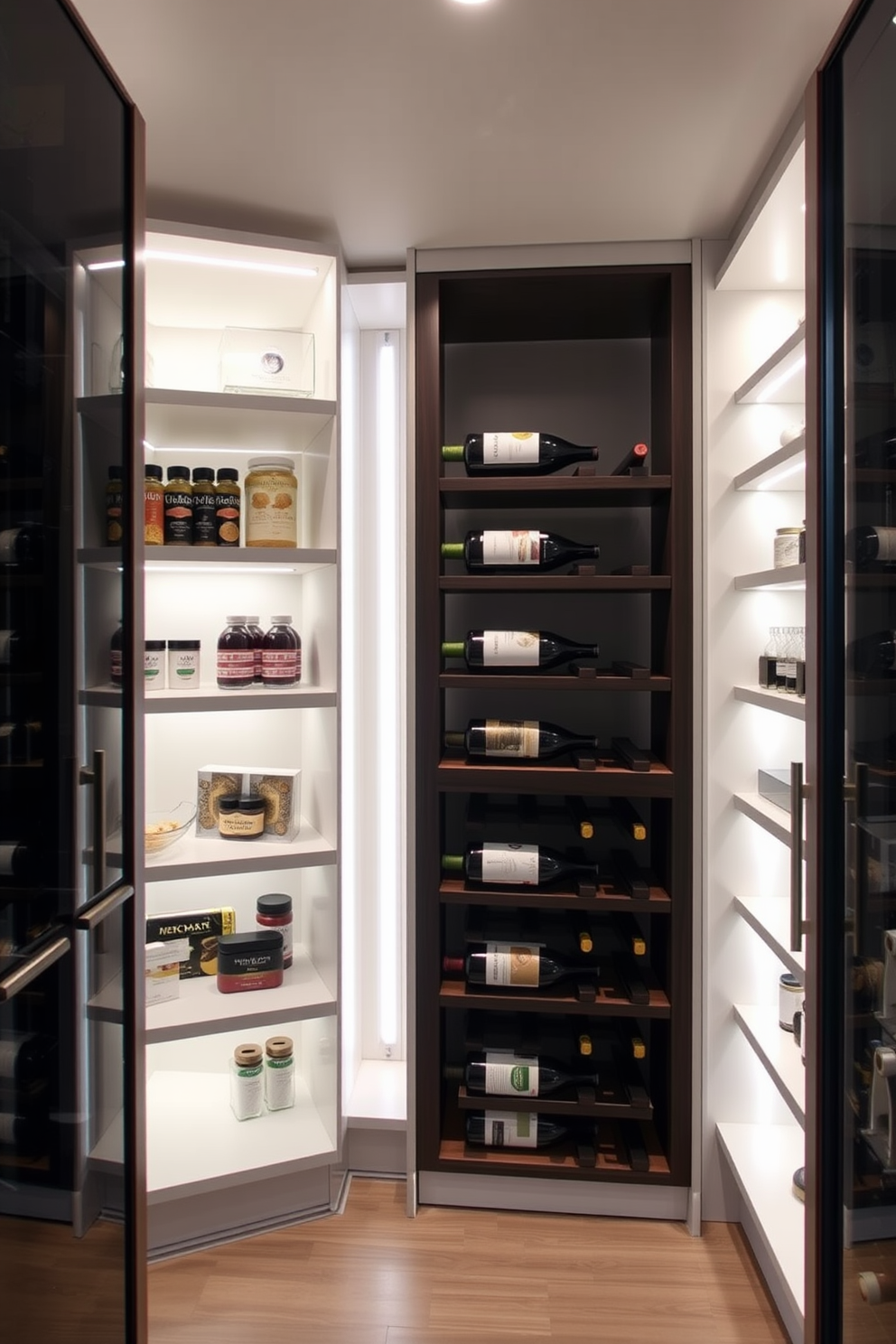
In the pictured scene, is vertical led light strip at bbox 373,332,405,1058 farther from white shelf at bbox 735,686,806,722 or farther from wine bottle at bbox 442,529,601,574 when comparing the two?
white shelf at bbox 735,686,806,722

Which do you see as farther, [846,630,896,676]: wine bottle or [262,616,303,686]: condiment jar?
[262,616,303,686]: condiment jar

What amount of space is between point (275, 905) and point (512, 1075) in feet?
2.48

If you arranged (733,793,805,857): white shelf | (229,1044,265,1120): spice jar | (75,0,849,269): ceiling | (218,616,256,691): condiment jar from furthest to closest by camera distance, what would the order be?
1. (229,1044,265,1120): spice jar
2. (218,616,256,691): condiment jar
3. (733,793,805,857): white shelf
4. (75,0,849,269): ceiling

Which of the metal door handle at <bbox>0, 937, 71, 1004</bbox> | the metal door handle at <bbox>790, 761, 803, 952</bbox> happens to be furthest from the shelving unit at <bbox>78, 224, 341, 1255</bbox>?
the metal door handle at <bbox>790, 761, 803, 952</bbox>

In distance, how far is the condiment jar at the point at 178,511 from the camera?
189 cm

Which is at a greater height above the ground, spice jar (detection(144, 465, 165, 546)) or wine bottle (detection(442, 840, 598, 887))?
spice jar (detection(144, 465, 165, 546))

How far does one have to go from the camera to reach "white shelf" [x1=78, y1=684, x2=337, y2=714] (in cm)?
183

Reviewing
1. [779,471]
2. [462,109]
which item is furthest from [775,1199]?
[462,109]

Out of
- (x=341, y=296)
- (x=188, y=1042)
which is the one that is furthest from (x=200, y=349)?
(x=188, y=1042)

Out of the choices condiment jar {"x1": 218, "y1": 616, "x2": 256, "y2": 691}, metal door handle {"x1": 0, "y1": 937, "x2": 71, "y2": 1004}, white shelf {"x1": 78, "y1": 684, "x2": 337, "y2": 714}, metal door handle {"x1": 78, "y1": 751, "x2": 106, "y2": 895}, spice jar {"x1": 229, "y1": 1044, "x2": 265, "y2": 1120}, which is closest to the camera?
metal door handle {"x1": 0, "y1": 937, "x2": 71, "y2": 1004}

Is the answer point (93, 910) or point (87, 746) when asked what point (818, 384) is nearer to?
point (87, 746)

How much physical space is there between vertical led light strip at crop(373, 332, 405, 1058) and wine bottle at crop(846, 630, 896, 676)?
1.40 metres

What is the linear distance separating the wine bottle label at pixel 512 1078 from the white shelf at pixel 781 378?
1753 mm

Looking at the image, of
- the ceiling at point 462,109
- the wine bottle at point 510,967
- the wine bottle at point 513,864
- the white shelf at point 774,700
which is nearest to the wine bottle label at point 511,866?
the wine bottle at point 513,864
